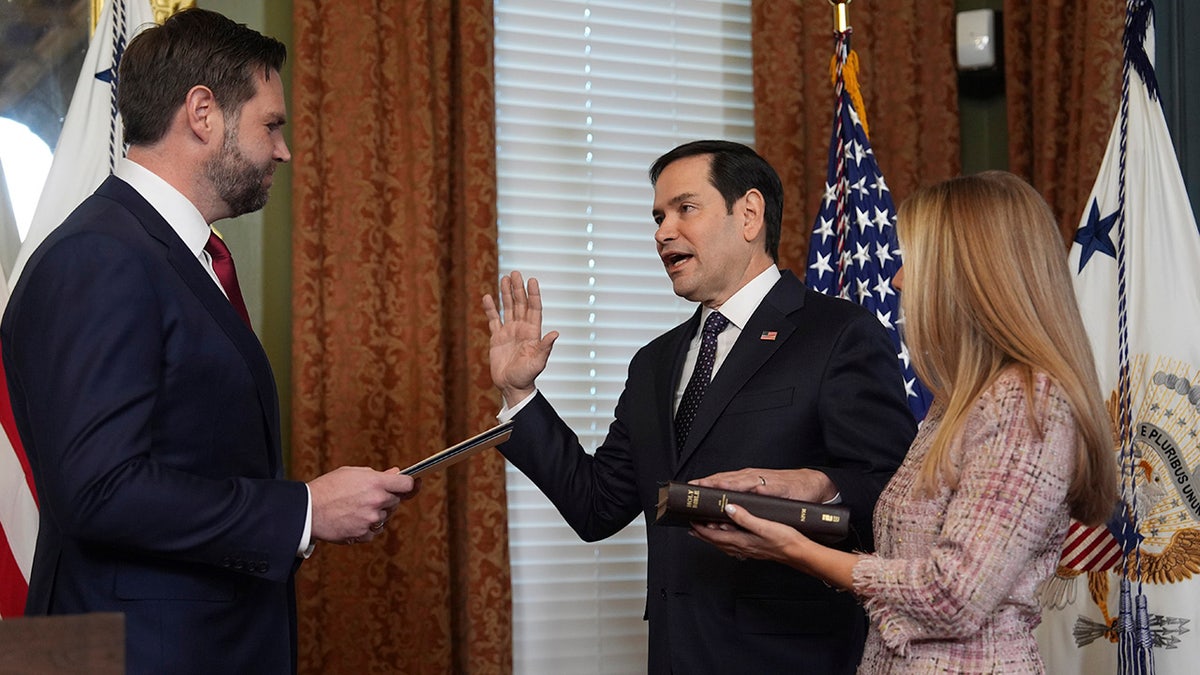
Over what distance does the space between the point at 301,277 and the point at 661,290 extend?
1353 millimetres

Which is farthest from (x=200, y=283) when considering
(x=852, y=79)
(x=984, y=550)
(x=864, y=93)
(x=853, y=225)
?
(x=864, y=93)

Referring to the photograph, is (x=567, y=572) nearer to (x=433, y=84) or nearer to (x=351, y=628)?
(x=351, y=628)

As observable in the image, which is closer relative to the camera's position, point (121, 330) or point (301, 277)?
point (121, 330)

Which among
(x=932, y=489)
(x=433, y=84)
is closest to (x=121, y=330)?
(x=932, y=489)

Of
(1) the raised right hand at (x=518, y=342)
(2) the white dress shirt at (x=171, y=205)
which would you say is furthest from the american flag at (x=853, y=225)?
(2) the white dress shirt at (x=171, y=205)

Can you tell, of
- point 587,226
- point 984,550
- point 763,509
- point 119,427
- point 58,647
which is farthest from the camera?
point 587,226

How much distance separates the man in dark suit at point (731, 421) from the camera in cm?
271

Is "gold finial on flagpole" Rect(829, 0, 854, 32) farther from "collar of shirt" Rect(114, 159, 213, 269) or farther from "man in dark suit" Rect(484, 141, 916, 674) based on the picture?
"collar of shirt" Rect(114, 159, 213, 269)

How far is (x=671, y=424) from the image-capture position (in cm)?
297

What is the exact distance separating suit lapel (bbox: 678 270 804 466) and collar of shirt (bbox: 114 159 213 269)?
1.16 m

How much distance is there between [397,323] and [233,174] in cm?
147

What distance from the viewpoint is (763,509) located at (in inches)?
87.2

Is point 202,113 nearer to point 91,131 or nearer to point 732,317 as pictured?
point 91,131

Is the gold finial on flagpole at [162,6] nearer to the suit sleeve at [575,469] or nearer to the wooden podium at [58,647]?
the suit sleeve at [575,469]
